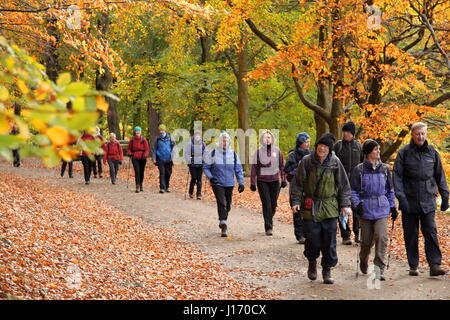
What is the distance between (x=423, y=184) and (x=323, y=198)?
159 cm

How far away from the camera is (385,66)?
14.6 meters

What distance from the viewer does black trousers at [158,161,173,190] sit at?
19247 mm

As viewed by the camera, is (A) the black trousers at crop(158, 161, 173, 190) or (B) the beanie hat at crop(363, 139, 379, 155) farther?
(A) the black trousers at crop(158, 161, 173, 190)

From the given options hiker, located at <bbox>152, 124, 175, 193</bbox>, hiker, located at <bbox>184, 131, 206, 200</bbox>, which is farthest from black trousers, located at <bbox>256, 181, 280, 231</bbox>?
hiker, located at <bbox>152, 124, 175, 193</bbox>

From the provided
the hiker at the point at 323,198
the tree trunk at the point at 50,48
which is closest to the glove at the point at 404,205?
the hiker at the point at 323,198

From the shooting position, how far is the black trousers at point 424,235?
27.7 ft

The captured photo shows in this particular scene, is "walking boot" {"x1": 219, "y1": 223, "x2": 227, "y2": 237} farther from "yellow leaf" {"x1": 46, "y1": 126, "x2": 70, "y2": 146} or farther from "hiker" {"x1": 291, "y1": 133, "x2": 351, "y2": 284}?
"yellow leaf" {"x1": 46, "y1": 126, "x2": 70, "y2": 146}

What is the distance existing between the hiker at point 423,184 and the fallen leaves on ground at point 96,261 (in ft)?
8.42

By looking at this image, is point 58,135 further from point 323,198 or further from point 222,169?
A: point 222,169

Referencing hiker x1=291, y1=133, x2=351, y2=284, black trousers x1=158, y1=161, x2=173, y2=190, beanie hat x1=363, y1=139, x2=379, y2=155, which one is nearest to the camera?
hiker x1=291, y1=133, x2=351, y2=284


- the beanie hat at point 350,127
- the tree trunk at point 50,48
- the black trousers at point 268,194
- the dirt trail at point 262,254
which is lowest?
the dirt trail at point 262,254

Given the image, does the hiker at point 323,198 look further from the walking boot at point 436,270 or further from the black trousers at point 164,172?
the black trousers at point 164,172

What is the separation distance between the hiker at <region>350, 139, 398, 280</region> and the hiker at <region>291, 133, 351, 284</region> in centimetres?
39

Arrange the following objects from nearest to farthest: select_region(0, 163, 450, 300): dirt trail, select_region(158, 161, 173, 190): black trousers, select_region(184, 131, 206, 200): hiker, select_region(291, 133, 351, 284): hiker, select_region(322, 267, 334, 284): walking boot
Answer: select_region(0, 163, 450, 300): dirt trail → select_region(291, 133, 351, 284): hiker → select_region(322, 267, 334, 284): walking boot → select_region(184, 131, 206, 200): hiker → select_region(158, 161, 173, 190): black trousers
